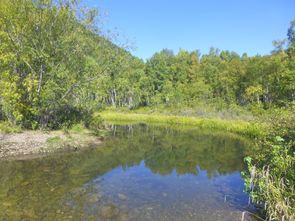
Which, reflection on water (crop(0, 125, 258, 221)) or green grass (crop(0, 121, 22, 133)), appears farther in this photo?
green grass (crop(0, 121, 22, 133))

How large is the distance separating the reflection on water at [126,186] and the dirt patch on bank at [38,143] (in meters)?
1.24

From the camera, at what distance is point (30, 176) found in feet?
49.5

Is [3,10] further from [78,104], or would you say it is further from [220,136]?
[220,136]

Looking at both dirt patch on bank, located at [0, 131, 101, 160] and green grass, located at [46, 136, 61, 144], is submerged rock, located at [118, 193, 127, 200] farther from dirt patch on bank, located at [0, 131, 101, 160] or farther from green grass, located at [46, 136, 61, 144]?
green grass, located at [46, 136, 61, 144]

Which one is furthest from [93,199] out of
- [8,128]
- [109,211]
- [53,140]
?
[8,128]

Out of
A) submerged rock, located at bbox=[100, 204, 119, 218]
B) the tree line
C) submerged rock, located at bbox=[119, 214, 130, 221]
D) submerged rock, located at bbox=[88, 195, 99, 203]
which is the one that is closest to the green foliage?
submerged rock, located at bbox=[119, 214, 130, 221]

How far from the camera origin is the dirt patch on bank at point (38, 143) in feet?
63.4

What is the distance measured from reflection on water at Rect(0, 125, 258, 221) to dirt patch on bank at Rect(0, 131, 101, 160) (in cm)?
124

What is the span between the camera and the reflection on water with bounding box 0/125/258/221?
35.5 ft

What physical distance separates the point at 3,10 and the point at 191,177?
747 inches

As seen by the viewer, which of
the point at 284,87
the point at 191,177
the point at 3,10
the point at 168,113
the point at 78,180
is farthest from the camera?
the point at 168,113

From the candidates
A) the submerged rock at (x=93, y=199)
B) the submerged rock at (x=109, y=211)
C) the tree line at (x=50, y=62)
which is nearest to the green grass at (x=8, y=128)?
the tree line at (x=50, y=62)

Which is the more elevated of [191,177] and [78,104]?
[78,104]

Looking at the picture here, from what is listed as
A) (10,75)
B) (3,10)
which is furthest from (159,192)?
(3,10)
